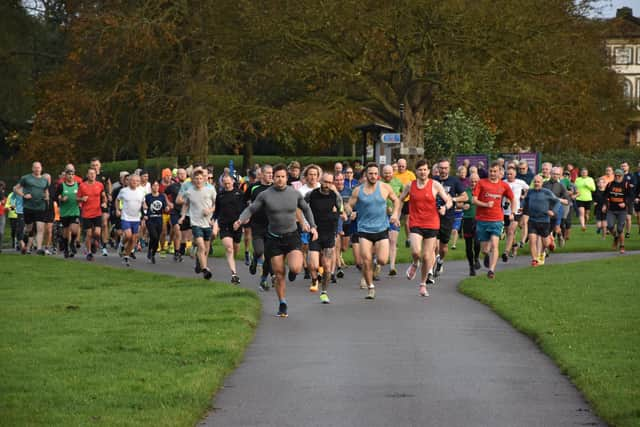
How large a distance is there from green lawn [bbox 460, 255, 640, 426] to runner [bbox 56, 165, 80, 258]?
913cm

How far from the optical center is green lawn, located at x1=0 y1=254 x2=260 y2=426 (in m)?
8.88

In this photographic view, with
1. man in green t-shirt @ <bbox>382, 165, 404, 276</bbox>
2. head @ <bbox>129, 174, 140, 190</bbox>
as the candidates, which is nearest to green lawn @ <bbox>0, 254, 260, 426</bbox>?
man in green t-shirt @ <bbox>382, 165, 404, 276</bbox>

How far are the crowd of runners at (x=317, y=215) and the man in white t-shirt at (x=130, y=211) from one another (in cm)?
2

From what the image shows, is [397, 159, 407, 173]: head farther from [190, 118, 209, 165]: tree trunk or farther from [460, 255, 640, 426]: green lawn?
[190, 118, 209, 165]: tree trunk

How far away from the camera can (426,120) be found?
46031 millimetres

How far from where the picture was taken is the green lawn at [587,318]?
958 cm

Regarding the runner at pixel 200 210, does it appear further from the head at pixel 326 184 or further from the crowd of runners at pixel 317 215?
the head at pixel 326 184

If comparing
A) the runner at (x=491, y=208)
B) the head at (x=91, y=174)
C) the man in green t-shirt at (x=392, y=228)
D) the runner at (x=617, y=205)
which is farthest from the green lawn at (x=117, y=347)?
the runner at (x=617, y=205)

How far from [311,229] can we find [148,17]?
30.1 meters

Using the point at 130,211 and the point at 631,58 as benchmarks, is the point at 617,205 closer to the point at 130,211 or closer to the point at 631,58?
the point at 130,211

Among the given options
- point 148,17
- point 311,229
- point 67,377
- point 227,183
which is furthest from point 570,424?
point 148,17

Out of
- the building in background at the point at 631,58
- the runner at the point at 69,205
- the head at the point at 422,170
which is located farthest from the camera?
the building in background at the point at 631,58

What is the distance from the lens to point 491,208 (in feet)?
65.2

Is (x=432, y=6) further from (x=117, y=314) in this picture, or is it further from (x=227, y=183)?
(x=117, y=314)
